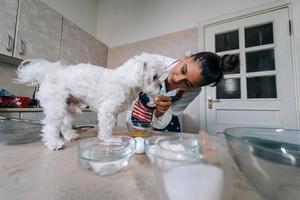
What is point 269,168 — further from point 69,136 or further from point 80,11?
point 80,11

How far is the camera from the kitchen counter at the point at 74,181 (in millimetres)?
251

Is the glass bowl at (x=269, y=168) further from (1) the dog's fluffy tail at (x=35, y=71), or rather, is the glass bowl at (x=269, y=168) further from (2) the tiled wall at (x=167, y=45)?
(2) the tiled wall at (x=167, y=45)

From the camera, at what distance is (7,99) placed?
1196 mm

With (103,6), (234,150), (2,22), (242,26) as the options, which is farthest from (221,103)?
(103,6)

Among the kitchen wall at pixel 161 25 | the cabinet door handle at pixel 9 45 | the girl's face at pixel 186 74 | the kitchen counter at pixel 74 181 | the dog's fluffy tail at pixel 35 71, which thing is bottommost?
the kitchen counter at pixel 74 181

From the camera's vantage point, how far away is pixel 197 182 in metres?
0.19

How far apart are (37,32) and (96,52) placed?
90 cm

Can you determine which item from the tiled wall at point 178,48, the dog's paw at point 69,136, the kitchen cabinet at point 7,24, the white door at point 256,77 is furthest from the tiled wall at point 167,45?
the dog's paw at point 69,136

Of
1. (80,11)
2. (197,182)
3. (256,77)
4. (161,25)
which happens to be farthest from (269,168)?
(80,11)

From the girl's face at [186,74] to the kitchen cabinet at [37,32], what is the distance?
53.2 inches

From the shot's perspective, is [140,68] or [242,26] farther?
[242,26]

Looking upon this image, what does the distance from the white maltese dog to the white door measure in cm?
134

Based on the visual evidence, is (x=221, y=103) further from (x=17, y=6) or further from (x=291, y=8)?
(x=17, y=6)

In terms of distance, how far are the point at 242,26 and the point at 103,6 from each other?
2.35 metres
